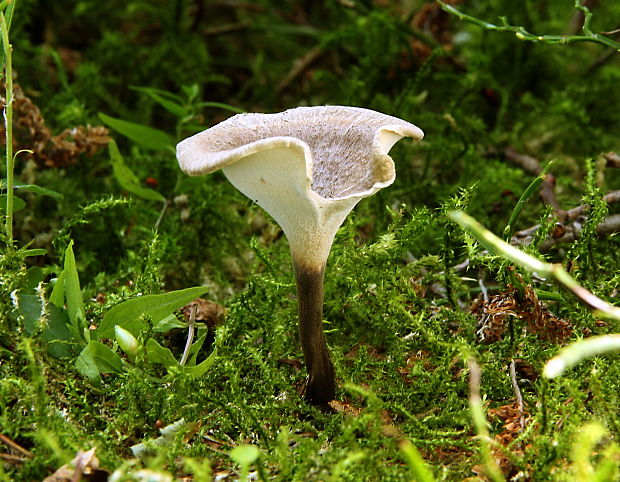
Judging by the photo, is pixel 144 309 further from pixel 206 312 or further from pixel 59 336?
pixel 206 312

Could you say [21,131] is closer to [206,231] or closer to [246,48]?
[206,231]

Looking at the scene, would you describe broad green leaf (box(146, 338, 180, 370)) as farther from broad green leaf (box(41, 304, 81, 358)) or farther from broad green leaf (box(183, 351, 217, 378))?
broad green leaf (box(41, 304, 81, 358))

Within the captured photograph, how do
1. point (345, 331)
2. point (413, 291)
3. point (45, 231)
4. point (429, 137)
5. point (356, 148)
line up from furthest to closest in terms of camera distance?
point (429, 137)
point (45, 231)
point (345, 331)
point (413, 291)
point (356, 148)

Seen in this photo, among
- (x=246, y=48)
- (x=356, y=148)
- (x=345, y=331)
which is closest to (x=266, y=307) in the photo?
(x=345, y=331)

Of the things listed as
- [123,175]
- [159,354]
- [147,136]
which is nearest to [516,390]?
[159,354]

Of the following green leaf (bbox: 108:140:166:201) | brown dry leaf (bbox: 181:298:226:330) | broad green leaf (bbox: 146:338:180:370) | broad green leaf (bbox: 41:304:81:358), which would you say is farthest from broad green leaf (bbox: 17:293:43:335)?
green leaf (bbox: 108:140:166:201)

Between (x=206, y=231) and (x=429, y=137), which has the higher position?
(x=429, y=137)

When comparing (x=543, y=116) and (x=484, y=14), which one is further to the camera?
(x=484, y=14)
